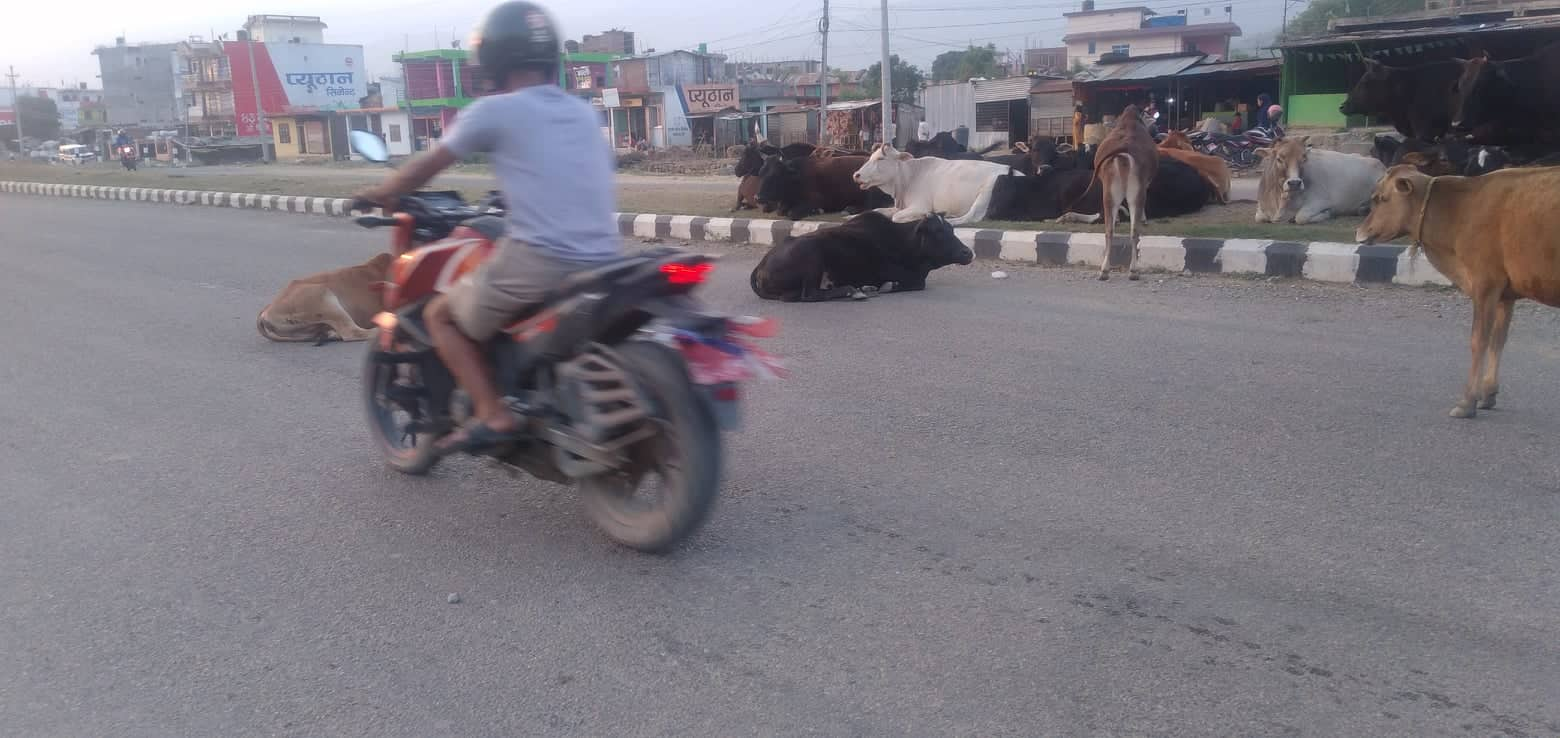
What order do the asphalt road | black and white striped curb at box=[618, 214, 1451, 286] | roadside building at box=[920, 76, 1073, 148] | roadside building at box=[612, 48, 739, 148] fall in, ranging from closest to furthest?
1. the asphalt road
2. black and white striped curb at box=[618, 214, 1451, 286]
3. roadside building at box=[920, 76, 1073, 148]
4. roadside building at box=[612, 48, 739, 148]

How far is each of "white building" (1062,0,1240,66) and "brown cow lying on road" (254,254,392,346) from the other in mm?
60853

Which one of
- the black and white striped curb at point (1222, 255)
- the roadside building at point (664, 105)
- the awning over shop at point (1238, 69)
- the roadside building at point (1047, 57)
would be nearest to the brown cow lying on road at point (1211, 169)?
the black and white striped curb at point (1222, 255)

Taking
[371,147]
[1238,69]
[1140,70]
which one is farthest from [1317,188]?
[1140,70]

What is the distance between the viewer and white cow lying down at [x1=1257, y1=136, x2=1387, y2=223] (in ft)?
36.0

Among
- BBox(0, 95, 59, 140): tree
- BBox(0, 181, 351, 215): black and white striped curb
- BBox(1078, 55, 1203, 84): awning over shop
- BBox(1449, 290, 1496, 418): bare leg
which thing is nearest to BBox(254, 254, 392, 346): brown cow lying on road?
BBox(1449, 290, 1496, 418): bare leg

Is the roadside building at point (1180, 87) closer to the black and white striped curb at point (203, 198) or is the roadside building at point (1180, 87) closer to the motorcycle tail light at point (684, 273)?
the black and white striped curb at point (203, 198)

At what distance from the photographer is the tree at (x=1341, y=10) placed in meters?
44.2

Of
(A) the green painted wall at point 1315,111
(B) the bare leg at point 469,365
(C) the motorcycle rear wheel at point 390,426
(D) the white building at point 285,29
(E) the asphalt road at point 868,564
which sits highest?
(D) the white building at point 285,29

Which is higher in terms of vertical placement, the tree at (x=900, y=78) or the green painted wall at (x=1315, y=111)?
the tree at (x=900, y=78)

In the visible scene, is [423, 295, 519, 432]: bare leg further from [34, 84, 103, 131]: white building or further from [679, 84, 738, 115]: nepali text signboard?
[34, 84, 103, 131]: white building

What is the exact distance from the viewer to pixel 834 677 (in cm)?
290

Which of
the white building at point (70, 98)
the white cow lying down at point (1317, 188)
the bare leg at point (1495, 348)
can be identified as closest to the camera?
the bare leg at point (1495, 348)

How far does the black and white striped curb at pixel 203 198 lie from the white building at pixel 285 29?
167 ft

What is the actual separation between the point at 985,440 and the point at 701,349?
182cm
